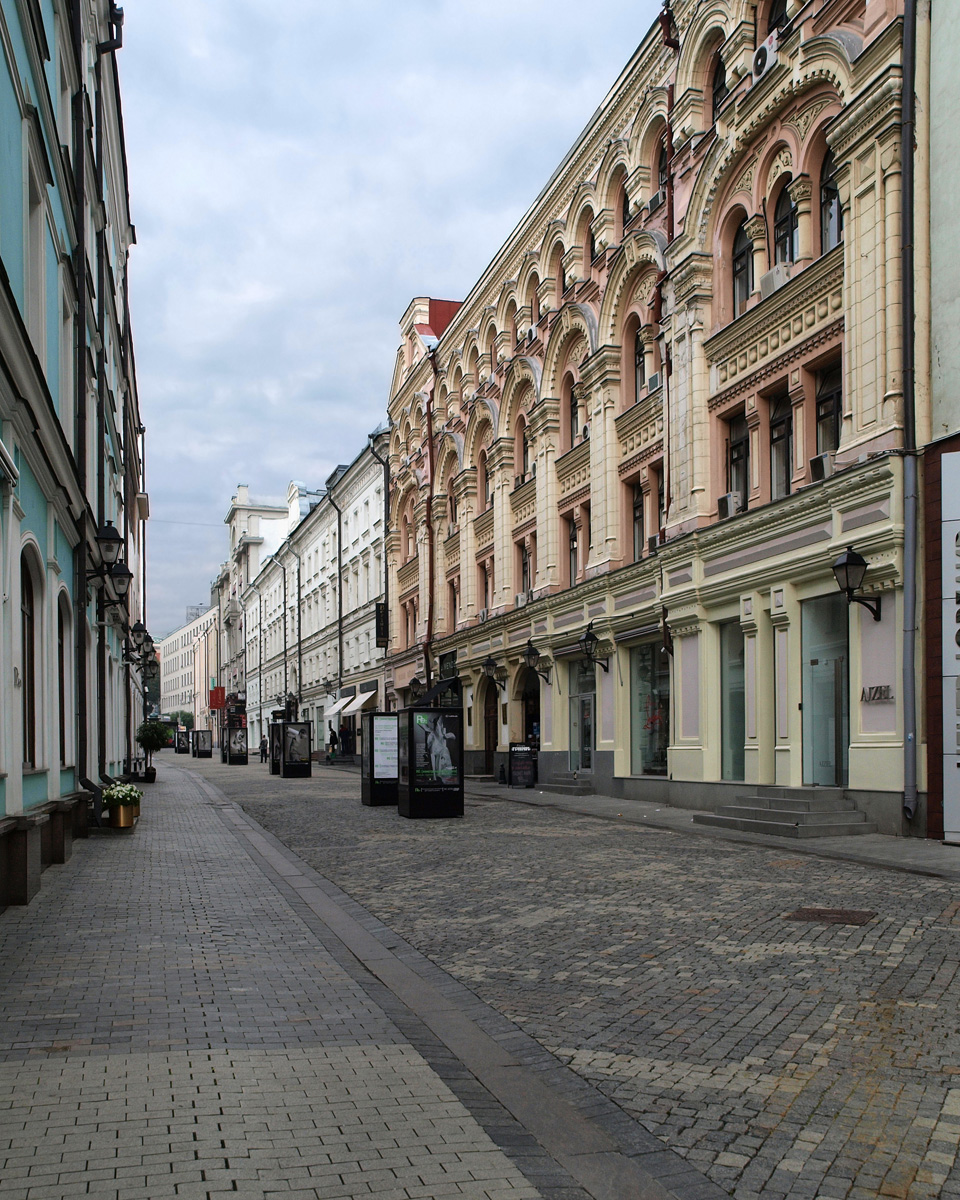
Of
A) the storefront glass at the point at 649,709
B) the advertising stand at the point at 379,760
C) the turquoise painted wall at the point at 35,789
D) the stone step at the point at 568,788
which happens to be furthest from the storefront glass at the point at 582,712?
the turquoise painted wall at the point at 35,789

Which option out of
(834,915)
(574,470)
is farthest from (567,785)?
(834,915)

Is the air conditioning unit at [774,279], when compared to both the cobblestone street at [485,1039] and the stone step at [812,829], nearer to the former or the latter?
the stone step at [812,829]

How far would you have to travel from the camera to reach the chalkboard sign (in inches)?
1217

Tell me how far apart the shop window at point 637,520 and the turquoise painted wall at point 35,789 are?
15.9 metres

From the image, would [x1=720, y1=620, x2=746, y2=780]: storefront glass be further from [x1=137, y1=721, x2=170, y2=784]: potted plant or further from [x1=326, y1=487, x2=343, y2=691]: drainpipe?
[x1=326, y1=487, x2=343, y2=691]: drainpipe

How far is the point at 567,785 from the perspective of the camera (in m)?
28.6

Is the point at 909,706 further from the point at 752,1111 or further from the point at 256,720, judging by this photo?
the point at 256,720

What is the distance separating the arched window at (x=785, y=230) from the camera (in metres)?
19.5

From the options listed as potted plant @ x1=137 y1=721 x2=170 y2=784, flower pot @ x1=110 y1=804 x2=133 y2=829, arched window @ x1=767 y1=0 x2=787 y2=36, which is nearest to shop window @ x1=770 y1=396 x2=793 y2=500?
arched window @ x1=767 y1=0 x2=787 y2=36

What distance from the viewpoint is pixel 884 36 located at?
16531mm

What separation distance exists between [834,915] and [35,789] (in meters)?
8.32

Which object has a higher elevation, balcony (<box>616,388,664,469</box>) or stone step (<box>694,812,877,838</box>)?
balcony (<box>616,388,664,469</box>)

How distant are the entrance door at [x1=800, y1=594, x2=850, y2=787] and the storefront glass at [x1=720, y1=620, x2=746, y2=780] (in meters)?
2.39

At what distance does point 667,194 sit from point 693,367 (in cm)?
438
